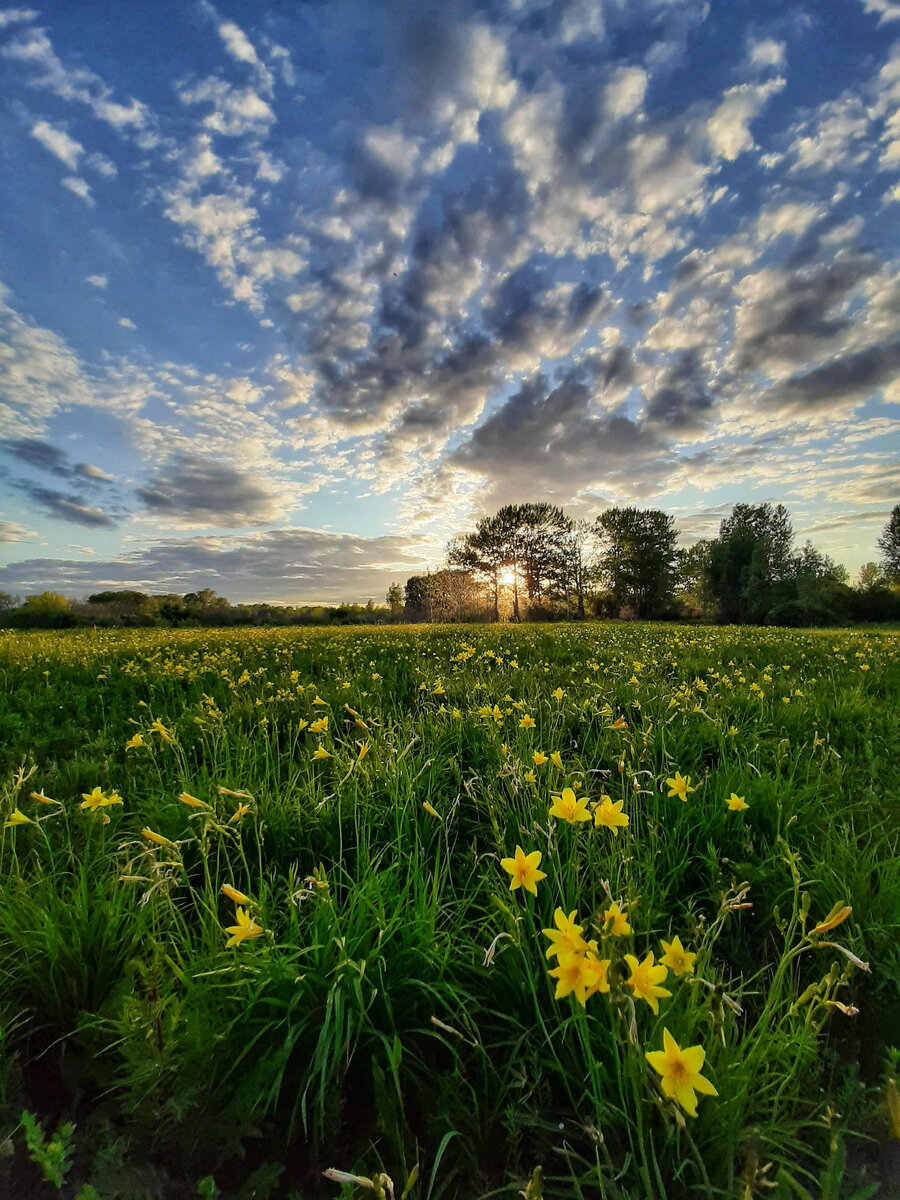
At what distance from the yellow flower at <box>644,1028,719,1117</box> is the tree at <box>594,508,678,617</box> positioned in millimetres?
55176

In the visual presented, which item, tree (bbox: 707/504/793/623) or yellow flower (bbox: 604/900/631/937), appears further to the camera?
tree (bbox: 707/504/793/623)

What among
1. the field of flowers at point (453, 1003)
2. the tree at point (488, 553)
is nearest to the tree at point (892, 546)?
the tree at point (488, 553)

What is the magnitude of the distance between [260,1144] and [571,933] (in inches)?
42.9

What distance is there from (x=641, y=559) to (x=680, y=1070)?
5554cm

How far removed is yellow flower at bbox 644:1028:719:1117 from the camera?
0.98m

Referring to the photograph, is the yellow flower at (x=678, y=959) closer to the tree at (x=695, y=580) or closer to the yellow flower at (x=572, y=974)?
A: the yellow flower at (x=572, y=974)

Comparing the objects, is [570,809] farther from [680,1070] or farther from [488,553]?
[488,553]

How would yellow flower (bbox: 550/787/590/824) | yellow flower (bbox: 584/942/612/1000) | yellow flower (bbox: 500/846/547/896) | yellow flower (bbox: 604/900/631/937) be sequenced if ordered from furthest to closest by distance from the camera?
yellow flower (bbox: 550/787/590/824) → yellow flower (bbox: 500/846/547/896) → yellow flower (bbox: 604/900/631/937) → yellow flower (bbox: 584/942/612/1000)

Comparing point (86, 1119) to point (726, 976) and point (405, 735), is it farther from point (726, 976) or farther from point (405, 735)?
point (405, 735)

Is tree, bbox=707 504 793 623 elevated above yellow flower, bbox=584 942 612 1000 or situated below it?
above

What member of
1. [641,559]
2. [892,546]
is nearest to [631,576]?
[641,559]

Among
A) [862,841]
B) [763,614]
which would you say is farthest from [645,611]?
[862,841]

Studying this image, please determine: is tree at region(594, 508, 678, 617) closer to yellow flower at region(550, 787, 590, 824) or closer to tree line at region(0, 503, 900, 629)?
tree line at region(0, 503, 900, 629)

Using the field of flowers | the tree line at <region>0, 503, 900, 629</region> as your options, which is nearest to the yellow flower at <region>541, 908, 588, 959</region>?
the field of flowers
